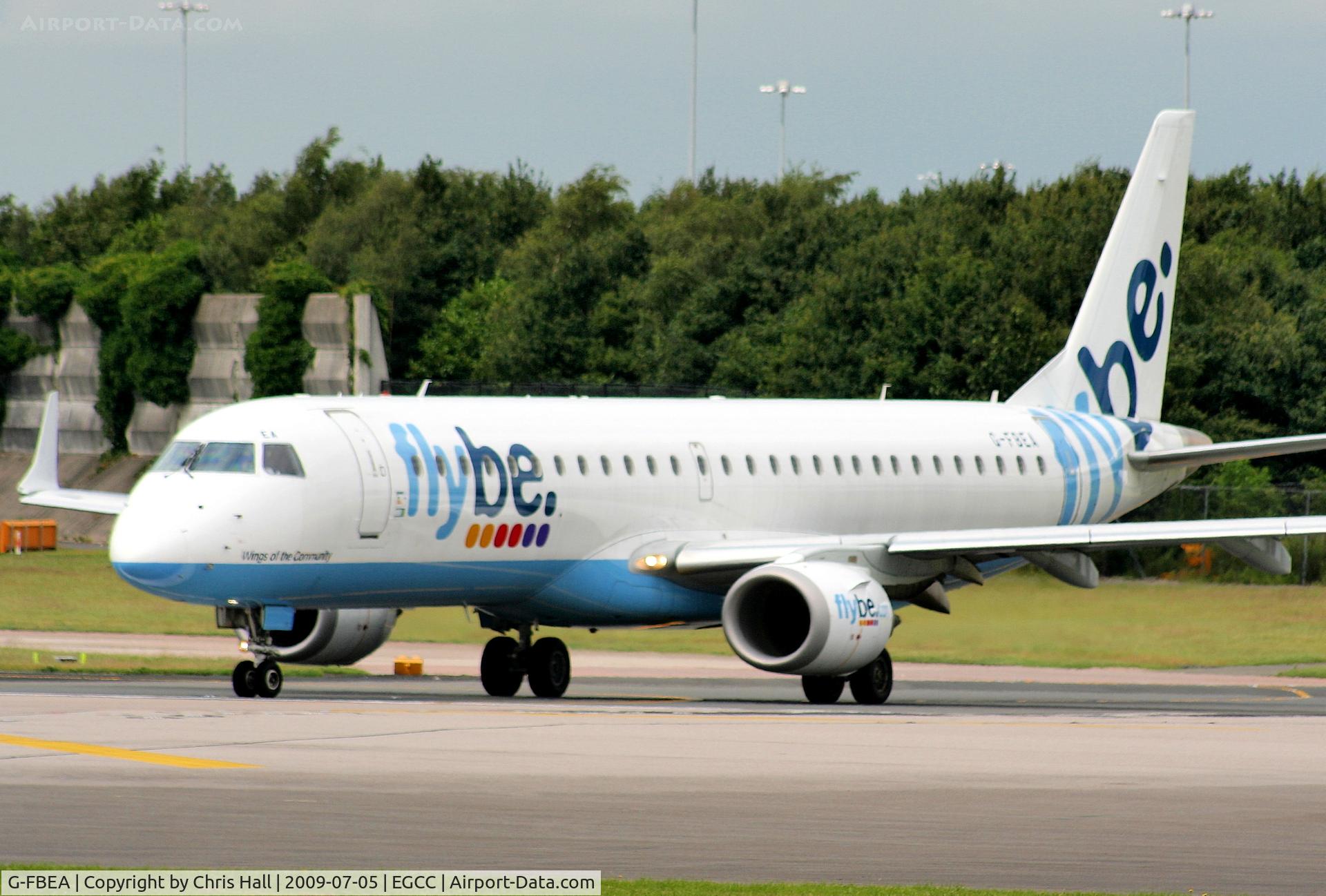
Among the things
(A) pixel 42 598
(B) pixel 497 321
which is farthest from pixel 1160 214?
(B) pixel 497 321

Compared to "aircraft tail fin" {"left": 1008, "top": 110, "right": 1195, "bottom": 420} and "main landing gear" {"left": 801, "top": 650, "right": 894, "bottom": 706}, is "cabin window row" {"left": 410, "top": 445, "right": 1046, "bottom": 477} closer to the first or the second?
"aircraft tail fin" {"left": 1008, "top": 110, "right": 1195, "bottom": 420}

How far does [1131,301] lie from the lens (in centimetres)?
4112

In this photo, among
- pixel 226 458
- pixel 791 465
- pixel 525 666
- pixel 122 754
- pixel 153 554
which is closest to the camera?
pixel 122 754

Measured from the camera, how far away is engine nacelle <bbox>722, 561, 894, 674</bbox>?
29.4 metres

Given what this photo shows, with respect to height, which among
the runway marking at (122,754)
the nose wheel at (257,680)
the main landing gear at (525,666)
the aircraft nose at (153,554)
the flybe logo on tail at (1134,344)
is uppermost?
the flybe logo on tail at (1134,344)

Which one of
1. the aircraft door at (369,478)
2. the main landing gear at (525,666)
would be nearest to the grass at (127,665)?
the main landing gear at (525,666)

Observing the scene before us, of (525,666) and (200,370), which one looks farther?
(200,370)

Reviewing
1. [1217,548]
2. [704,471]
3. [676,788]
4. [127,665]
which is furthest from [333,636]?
[1217,548]

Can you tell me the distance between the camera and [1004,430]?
3828 centimetres

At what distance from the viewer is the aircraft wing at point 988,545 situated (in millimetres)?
30547

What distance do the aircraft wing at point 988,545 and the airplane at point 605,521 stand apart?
5cm

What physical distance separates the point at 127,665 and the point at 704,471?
10.3 meters

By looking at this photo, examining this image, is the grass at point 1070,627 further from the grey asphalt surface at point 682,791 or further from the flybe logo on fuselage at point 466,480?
the grey asphalt surface at point 682,791

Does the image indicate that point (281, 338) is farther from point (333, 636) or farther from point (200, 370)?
point (333, 636)
